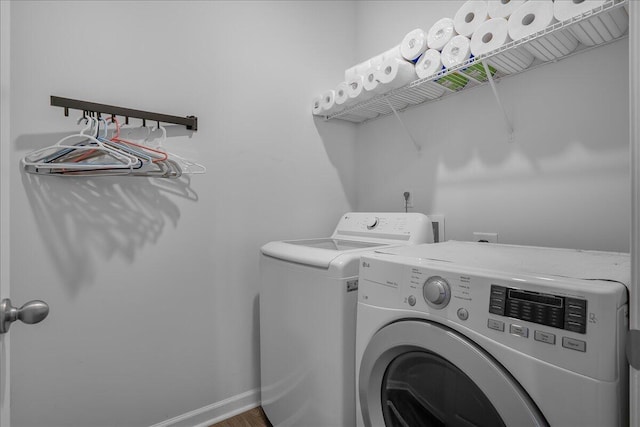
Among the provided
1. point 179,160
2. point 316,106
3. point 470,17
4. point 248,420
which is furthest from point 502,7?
point 248,420

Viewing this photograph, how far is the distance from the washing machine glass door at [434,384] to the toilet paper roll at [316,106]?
4.56ft

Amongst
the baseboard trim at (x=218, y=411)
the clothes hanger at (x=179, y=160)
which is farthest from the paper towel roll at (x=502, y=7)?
the baseboard trim at (x=218, y=411)

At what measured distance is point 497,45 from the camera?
45.3 inches

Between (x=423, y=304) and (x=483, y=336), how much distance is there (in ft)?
0.53

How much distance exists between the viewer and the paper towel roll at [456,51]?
4.12ft

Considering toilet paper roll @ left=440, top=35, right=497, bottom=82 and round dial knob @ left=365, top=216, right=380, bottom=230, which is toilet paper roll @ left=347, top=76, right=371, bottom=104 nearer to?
toilet paper roll @ left=440, top=35, right=497, bottom=82

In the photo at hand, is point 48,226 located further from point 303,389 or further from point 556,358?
point 556,358

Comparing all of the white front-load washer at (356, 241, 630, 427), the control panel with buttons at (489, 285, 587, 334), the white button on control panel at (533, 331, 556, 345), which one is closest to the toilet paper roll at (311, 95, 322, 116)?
the white front-load washer at (356, 241, 630, 427)

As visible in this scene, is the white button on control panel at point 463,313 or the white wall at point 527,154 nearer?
the white button on control panel at point 463,313

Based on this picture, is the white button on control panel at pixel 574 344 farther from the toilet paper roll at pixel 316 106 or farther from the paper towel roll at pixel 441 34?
the toilet paper roll at pixel 316 106

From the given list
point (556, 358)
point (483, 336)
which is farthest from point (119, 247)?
point (556, 358)

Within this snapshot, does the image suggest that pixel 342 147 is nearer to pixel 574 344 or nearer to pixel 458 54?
pixel 458 54

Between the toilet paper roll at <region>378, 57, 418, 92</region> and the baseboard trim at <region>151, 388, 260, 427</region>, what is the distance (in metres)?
1.73

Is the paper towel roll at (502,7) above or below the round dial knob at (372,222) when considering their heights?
above
